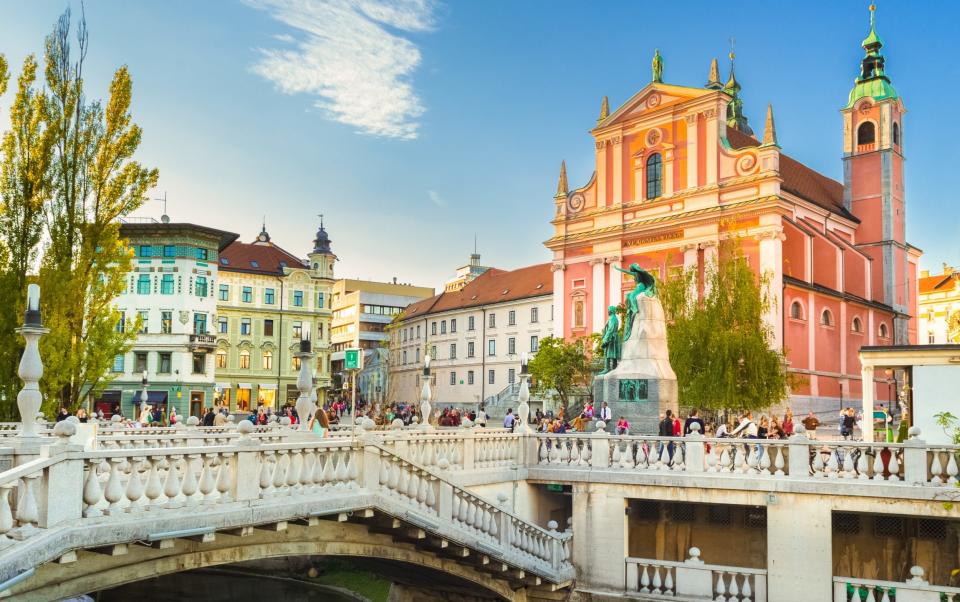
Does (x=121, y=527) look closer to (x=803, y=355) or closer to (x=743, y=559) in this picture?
(x=743, y=559)

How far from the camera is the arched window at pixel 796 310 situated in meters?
47.8

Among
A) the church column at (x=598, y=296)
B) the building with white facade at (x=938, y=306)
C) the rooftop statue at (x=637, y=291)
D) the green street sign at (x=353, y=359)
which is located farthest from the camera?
the building with white facade at (x=938, y=306)

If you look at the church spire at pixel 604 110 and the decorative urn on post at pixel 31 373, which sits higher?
the church spire at pixel 604 110

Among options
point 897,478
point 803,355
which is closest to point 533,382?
point 803,355

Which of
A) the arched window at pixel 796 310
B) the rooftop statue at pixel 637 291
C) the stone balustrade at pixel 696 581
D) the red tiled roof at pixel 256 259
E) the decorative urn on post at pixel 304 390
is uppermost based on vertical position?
the red tiled roof at pixel 256 259

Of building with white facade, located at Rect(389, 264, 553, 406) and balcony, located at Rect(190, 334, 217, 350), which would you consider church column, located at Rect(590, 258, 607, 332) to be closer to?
building with white facade, located at Rect(389, 264, 553, 406)

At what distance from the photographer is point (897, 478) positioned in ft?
55.4

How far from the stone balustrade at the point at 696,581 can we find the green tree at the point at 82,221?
15.5 m

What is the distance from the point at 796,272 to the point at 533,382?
18.4 metres

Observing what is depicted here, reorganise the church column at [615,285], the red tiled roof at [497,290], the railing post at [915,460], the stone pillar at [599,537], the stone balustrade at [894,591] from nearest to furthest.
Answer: the railing post at [915,460] < the stone balustrade at [894,591] < the stone pillar at [599,537] < the church column at [615,285] < the red tiled roof at [497,290]

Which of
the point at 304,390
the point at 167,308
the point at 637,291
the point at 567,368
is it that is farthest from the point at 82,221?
the point at 167,308

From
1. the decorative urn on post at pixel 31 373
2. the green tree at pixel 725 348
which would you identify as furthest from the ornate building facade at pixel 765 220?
the decorative urn on post at pixel 31 373

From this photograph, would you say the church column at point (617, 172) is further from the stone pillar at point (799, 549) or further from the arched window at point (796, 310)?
the stone pillar at point (799, 549)

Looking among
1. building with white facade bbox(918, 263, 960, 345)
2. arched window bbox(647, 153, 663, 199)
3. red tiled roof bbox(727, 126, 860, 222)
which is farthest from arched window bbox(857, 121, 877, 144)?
building with white facade bbox(918, 263, 960, 345)
